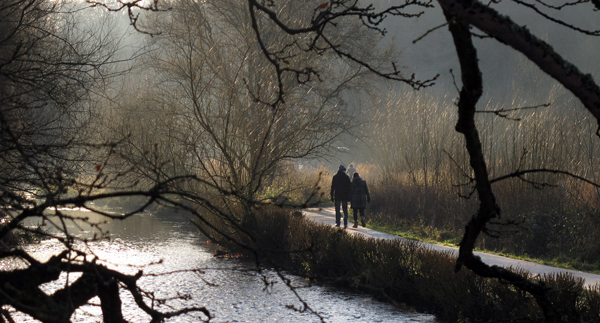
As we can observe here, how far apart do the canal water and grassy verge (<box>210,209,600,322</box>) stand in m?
0.36

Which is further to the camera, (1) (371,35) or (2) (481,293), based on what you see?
(1) (371,35)

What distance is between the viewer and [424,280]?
8.32 meters

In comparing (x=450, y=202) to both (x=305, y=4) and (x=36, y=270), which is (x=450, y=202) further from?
(x=36, y=270)

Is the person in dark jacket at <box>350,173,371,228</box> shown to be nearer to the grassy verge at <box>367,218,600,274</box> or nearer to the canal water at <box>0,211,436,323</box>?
the grassy verge at <box>367,218,600,274</box>

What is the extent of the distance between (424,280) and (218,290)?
12.9 feet

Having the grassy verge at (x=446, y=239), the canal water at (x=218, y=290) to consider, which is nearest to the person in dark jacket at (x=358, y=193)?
the grassy verge at (x=446, y=239)

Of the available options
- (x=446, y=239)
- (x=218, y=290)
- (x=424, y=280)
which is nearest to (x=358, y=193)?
(x=446, y=239)

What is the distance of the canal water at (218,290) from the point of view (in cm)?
812

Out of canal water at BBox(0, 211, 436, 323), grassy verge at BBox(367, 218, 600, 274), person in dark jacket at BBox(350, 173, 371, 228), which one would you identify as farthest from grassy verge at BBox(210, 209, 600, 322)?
person in dark jacket at BBox(350, 173, 371, 228)

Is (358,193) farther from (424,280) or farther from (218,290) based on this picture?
(424,280)

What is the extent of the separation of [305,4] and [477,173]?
1898 centimetres

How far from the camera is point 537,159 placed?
13070 millimetres

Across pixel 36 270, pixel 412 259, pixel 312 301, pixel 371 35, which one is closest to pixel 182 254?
pixel 312 301

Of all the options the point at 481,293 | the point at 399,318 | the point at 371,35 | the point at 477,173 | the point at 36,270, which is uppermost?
the point at 371,35
